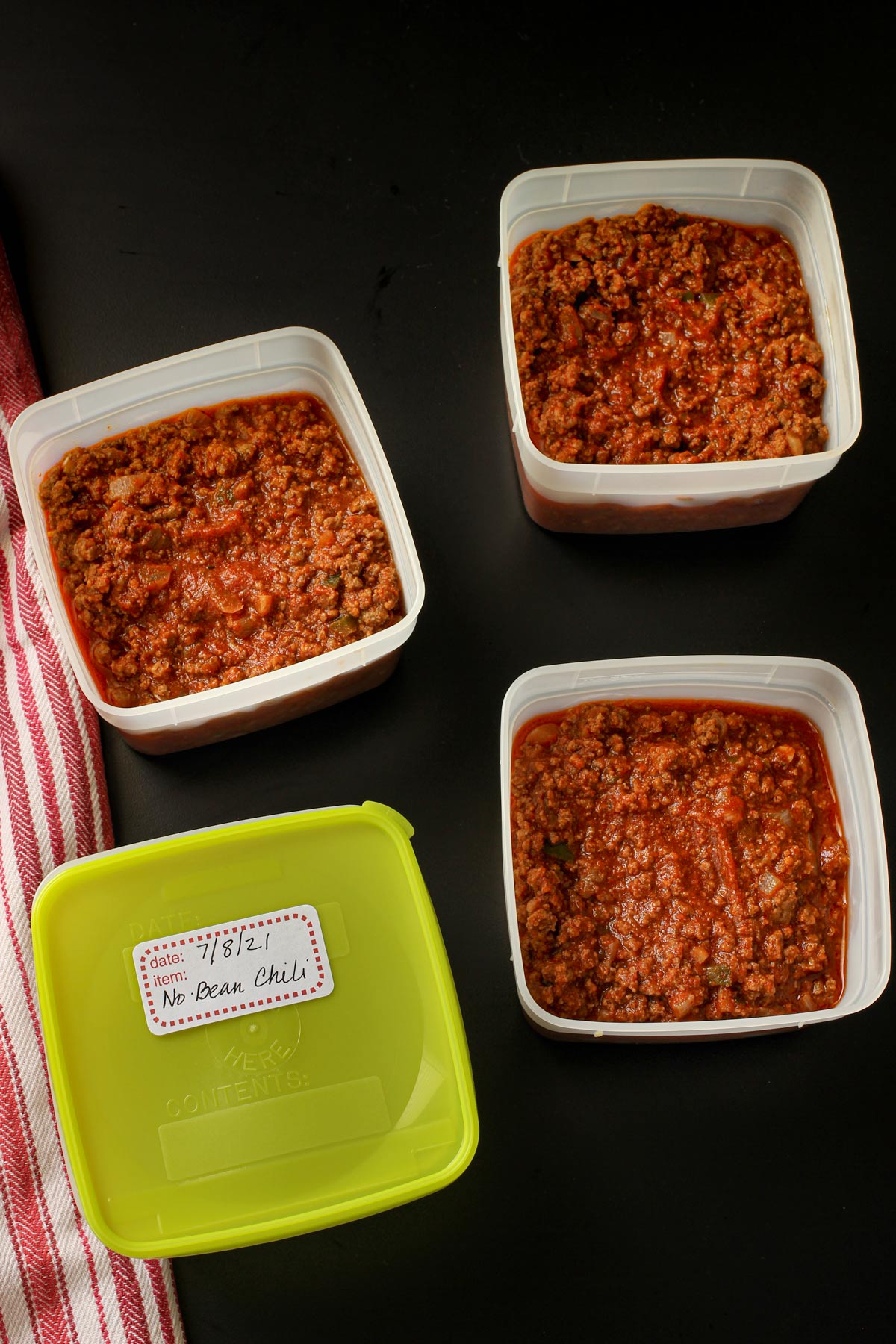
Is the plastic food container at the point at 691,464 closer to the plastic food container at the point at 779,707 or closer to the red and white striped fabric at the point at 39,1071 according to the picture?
the plastic food container at the point at 779,707

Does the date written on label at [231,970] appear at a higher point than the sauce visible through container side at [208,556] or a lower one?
lower

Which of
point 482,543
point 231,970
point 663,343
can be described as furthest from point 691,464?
A: point 231,970

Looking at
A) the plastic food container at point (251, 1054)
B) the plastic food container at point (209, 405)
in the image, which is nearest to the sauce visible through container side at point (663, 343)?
the plastic food container at point (209, 405)

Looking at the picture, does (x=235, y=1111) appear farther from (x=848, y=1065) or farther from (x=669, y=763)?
(x=848, y=1065)

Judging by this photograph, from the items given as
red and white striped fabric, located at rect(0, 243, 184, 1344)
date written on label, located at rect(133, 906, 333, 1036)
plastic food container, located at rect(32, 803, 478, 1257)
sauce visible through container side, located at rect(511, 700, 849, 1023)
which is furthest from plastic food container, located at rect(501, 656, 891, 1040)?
red and white striped fabric, located at rect(0, 243, 184, 1344)

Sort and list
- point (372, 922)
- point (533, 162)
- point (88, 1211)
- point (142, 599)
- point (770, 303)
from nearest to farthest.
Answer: point (88, 1211) < point (372, 922) < point (142, 599) < point (770, 303) < point (533, 162)

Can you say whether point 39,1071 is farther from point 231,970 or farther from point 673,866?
point 673,866

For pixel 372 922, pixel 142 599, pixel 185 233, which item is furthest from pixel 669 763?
pixel 185 233
